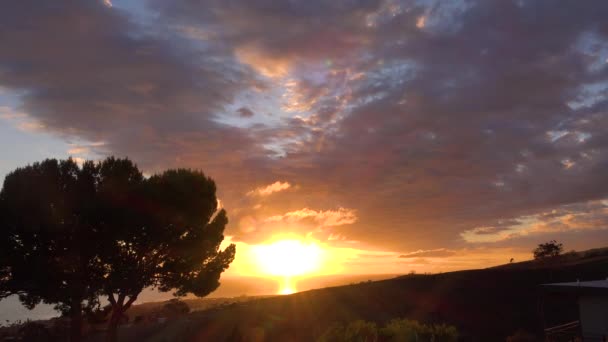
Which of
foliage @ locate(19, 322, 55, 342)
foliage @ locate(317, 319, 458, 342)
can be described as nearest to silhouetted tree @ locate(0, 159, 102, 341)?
foliage @ locate(19, 322, 55, 342)

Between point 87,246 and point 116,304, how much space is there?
4009mm

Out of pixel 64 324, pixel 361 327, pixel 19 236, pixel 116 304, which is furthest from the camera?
pixel 64 324

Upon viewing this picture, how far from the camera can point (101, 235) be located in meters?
29.4

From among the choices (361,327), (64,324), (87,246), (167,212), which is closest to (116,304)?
(87,246)

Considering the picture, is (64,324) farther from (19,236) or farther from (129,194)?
(129,194)

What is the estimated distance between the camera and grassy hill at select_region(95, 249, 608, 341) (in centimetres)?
3297

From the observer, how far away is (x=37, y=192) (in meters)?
28.5

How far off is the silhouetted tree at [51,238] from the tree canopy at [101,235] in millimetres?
52

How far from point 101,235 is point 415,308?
23.6 m

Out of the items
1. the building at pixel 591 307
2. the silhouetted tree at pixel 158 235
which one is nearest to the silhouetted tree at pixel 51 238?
the silhouetted tree at pixel 158 235

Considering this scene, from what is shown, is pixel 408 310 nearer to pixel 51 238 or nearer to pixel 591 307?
pixel 591 307

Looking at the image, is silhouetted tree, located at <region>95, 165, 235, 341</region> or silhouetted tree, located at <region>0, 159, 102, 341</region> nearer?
silhouetted tree, located at <region>0, 159, 102, 341</region>

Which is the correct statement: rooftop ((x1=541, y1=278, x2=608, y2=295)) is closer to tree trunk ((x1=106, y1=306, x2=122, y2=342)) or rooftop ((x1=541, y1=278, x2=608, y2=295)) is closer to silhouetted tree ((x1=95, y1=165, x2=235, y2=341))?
silhouetted tree ((x1=95, y1=165, x2=235, y2=341))

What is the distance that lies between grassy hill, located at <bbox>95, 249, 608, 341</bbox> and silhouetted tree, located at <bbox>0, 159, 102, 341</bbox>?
698cm
